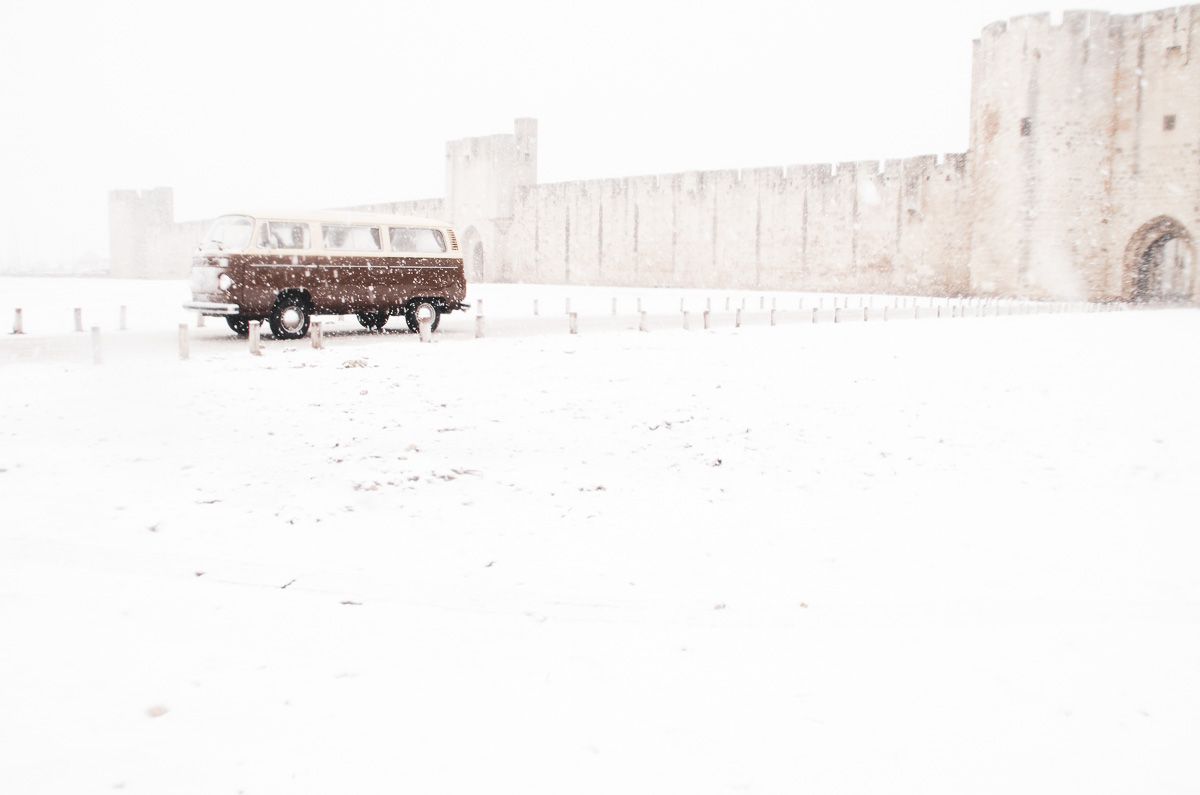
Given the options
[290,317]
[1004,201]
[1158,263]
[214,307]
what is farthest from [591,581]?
[1158,263]

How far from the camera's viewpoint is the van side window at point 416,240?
15.4 m

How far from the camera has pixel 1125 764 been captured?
3559 mm

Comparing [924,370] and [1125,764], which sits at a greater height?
Result: [924,370]

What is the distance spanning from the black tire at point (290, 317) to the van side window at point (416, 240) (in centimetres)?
179

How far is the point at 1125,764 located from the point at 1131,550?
3.06 meters

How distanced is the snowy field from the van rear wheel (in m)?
4.52

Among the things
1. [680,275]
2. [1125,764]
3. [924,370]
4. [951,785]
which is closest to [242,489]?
[951,785]

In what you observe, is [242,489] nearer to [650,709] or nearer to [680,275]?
[650,709]

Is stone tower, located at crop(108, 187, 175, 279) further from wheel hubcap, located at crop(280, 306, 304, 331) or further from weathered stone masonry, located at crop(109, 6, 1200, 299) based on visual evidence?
wheel hubcap, located at crop(280, 306, 304, 331)

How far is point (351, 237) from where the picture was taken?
14859 mm

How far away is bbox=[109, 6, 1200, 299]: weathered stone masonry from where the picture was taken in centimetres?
2688

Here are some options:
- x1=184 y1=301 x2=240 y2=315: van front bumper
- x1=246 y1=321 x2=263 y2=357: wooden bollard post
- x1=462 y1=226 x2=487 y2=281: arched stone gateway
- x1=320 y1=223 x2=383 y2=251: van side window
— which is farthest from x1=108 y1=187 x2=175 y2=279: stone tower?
x1=246 y1=321 x2=263 y2=357: wooden bollard post

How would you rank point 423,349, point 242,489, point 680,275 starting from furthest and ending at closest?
1. point 680,275
2. point 423,349
3. point 242,489

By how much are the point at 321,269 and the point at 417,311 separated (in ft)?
6.40
